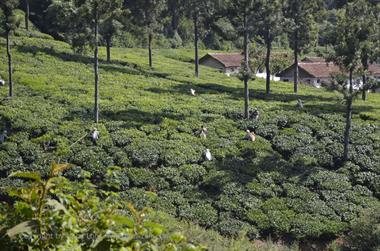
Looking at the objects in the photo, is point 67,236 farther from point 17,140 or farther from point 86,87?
point 86,87

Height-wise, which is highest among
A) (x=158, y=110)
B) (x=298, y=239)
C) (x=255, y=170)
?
(x=158, y=110)

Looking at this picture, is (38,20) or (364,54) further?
(38,20)

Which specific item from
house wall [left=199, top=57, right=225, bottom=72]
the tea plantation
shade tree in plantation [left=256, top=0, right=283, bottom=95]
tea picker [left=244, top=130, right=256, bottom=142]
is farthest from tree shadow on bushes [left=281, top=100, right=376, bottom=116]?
house wall [left=199, top=57, right=225, bottom=72]

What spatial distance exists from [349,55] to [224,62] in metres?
40.1

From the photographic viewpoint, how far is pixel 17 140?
28.3m

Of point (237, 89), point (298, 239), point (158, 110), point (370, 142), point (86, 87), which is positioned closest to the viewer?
point (298, 239)

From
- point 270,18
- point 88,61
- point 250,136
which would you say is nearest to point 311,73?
point 270,18

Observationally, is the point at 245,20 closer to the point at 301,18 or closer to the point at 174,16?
the point at 301,18

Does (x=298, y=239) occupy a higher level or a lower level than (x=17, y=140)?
lower

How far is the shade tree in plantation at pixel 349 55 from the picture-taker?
98.7ft

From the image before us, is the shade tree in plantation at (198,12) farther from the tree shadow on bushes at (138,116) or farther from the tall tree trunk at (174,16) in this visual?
the tall tree trunk at (174,16)

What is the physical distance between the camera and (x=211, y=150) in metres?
29.6

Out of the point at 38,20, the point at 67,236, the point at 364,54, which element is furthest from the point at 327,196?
the point at 38,20

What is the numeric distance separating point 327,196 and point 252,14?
15317 millimetres
